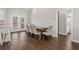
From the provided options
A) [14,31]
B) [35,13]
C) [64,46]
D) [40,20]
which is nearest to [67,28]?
[64,46]

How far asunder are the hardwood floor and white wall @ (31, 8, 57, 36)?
0.21 metres

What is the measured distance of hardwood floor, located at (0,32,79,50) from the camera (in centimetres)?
240

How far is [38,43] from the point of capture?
243 centimetres

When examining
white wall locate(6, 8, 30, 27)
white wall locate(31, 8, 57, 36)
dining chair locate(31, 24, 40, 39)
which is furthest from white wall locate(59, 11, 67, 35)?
white wall locate(6, 8, 30, 27)

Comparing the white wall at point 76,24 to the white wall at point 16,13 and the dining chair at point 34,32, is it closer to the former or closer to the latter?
the dining chair at point 34,32

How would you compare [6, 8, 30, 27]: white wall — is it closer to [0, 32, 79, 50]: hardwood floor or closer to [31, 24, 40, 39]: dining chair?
[31, 24, 40, 39]: dining chair

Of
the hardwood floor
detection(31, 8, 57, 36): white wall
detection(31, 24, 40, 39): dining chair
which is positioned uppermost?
detection(31, 8, 57, 36): white wall

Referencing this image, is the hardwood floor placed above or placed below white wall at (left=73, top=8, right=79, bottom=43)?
below

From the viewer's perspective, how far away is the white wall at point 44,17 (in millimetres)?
2404

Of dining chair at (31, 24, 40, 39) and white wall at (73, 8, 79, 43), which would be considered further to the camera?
dining chair at (31, 24, 40, 39)

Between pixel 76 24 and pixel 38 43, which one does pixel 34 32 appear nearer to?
pixel 38 43

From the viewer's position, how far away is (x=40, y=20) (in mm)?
2420
